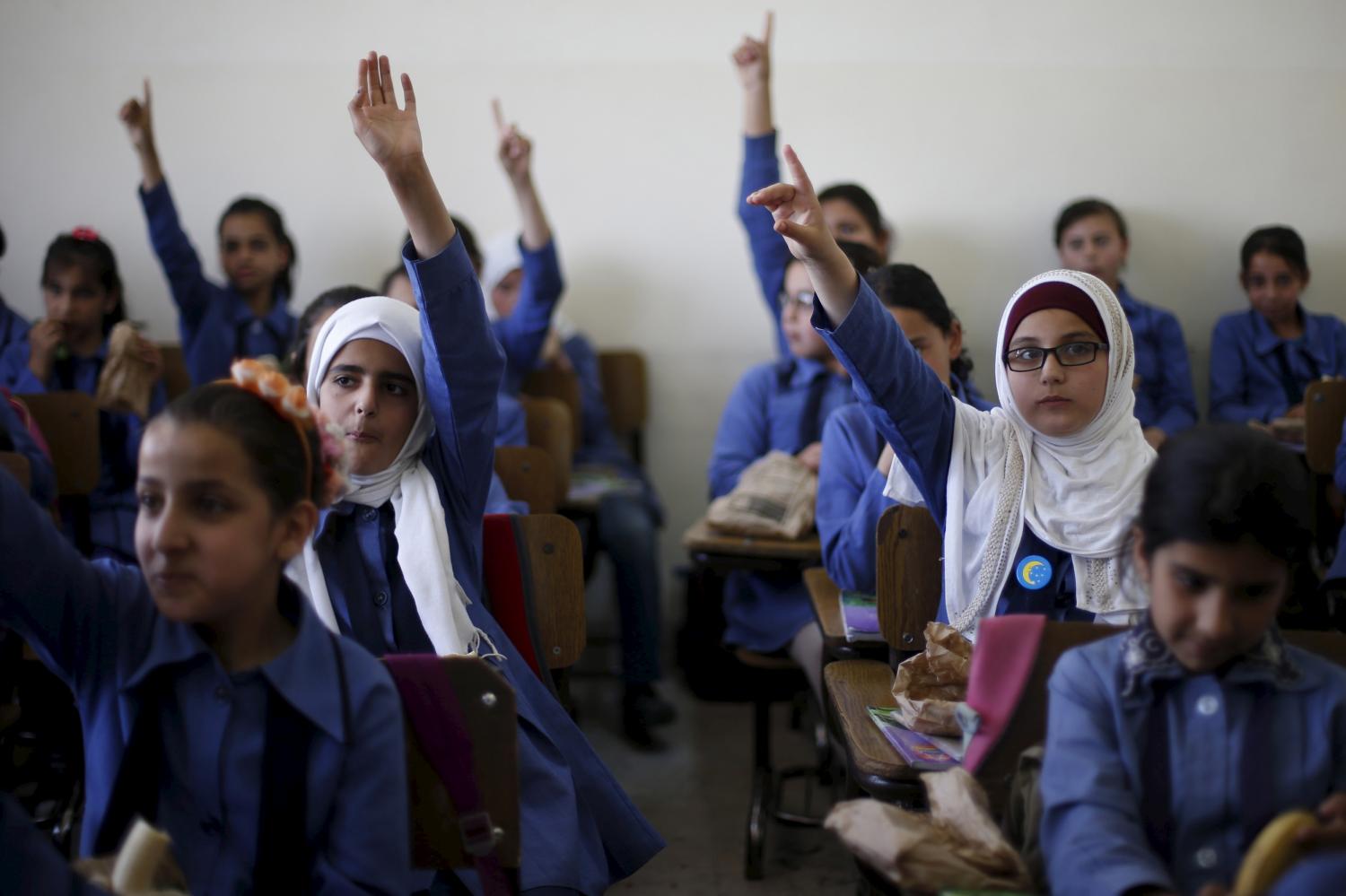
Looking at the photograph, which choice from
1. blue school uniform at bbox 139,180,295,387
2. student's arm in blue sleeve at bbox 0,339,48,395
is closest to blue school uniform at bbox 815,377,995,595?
blue school uniform at bbox 139,180,295,387

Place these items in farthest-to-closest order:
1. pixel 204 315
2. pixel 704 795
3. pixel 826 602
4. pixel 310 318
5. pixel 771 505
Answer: pixel 204 315
pixel 704 795
pixel 771 505
pixel 310 318
pixel 826 602

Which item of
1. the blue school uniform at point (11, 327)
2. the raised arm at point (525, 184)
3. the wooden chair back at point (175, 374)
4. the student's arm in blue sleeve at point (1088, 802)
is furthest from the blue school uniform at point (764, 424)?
the blue school uniform at point (11, 327)

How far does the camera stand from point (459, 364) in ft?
5.58

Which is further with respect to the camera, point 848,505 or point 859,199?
point 859,199

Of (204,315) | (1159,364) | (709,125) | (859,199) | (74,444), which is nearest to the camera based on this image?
(74,444)

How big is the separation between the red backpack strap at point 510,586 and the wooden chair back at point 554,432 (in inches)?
55.1

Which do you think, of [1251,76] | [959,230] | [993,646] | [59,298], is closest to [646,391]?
[959,230]

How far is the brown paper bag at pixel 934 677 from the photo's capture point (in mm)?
1485

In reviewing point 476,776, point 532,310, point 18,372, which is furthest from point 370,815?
point 18,372

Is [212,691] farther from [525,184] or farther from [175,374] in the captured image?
[175,374]

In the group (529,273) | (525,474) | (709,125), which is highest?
(709,125)

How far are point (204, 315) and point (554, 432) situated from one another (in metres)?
1.45

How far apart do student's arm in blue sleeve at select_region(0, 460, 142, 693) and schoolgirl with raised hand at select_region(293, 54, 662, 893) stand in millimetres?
382

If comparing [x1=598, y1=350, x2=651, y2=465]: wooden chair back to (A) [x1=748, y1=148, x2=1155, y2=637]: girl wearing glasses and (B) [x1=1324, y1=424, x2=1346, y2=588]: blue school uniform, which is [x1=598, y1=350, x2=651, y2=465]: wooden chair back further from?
(A) [x1=748, y1=148, x2=1155, y2=637]: girl wearing glasses
